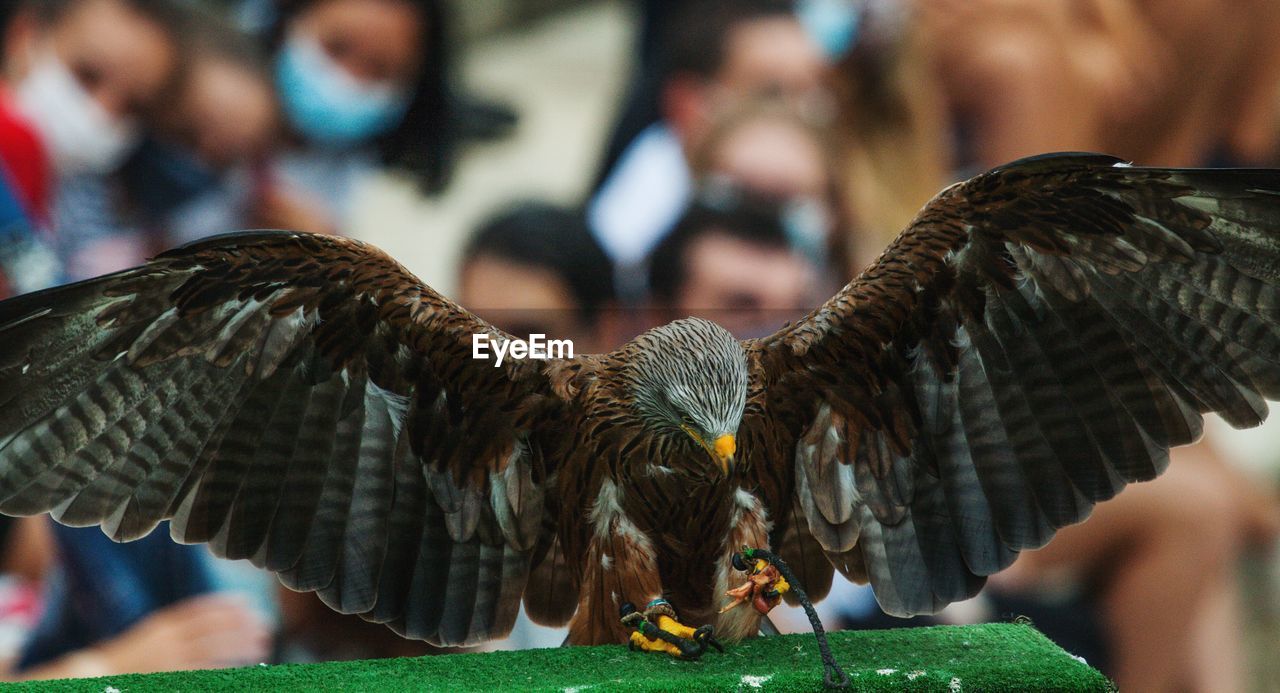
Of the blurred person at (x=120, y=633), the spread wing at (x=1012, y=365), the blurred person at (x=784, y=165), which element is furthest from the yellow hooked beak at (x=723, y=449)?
the blurred person at (x=120, y=633)

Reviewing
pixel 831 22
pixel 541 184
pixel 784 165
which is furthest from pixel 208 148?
pixel 831 22

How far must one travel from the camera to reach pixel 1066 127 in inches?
219

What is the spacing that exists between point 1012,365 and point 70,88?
4.12 m

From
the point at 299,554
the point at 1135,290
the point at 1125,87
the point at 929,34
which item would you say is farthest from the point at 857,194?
the point at 299,554

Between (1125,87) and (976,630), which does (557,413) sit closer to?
(976,630)

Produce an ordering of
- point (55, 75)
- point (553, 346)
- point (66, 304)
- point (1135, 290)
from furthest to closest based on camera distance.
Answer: point (55, 75), point (553, 346), point (1135, 290), point (66, 304)

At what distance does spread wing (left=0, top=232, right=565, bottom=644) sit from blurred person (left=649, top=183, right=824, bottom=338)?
2.19 m

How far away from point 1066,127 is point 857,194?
1.02m

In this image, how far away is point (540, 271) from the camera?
530cm

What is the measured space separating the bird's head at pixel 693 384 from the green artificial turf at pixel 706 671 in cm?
46

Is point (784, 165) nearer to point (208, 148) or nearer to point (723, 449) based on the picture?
point (208, 148)

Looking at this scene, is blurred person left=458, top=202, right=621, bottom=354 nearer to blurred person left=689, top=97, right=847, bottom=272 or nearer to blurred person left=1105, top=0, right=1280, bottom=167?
blurred person left=689, top=97, right=847, bottom=272

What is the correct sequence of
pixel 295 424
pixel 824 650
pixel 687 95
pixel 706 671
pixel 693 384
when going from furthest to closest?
pixel 687 95, pixel 295 424, pixel 693 384, pixel 706 671, pixel 824 650

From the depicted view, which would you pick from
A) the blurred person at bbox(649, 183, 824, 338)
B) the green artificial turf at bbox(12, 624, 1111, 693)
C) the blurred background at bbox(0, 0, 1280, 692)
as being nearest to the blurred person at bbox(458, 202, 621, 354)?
the blurred background at bbox(0, 0, 1280, 692)
